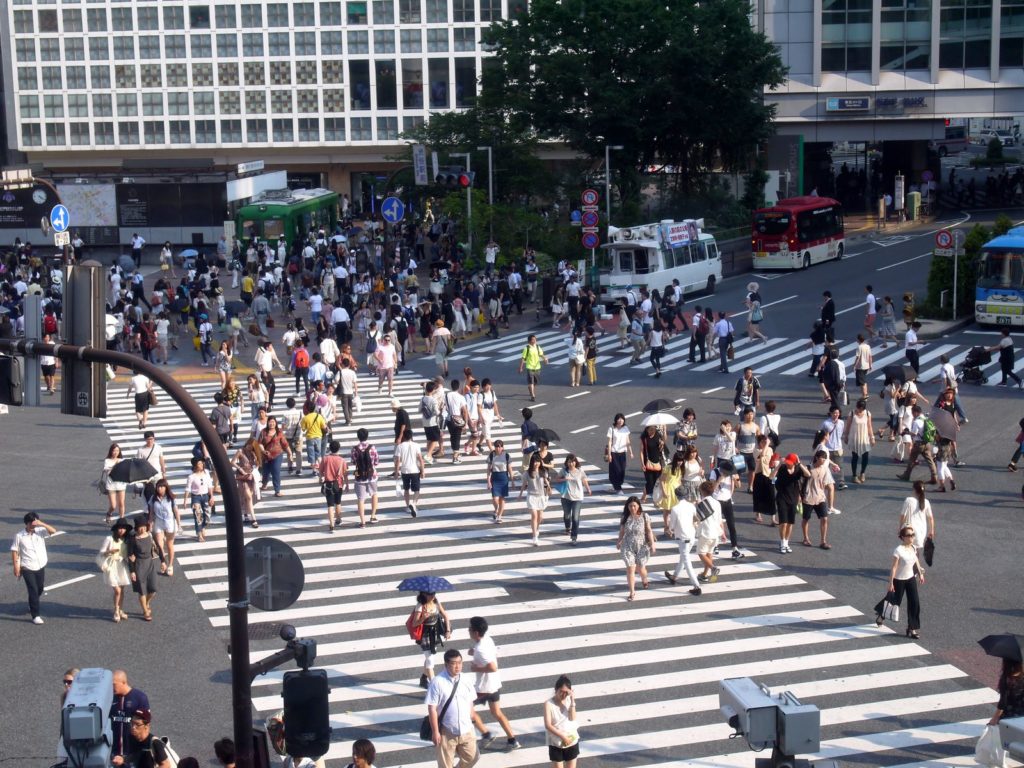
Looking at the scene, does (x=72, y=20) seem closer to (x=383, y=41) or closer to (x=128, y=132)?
(x=128, y=132)

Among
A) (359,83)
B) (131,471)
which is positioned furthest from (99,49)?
(131,471)

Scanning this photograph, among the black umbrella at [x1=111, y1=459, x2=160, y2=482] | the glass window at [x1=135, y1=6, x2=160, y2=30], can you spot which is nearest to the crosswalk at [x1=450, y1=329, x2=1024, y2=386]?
the black umbrella at [x1=111, y1=459, x2=160, y2=482]

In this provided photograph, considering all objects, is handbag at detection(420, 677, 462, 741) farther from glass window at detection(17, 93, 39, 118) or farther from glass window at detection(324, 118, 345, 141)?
glass window at detection(17, 93, 39, 118)

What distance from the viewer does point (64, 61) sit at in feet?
284

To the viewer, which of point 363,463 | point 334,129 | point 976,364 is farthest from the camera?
point 334,129

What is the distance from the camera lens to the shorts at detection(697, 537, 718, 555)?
62.1 ft

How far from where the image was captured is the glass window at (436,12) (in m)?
84.2

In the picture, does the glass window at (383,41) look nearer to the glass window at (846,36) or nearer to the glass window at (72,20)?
the glass window at (72,20)

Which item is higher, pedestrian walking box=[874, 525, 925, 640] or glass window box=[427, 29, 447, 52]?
glass window box=[427, 29, 447, 52]

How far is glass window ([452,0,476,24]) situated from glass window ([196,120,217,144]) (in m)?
16.5

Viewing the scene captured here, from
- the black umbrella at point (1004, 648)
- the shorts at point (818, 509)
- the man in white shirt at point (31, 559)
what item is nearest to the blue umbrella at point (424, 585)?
the man in white shirt at point (31, 559)

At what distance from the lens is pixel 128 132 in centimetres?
8725

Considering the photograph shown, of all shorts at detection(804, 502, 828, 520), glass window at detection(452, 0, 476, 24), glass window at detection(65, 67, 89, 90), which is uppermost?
glass window at detection(452, 0, 476, 24)

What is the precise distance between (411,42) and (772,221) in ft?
130
